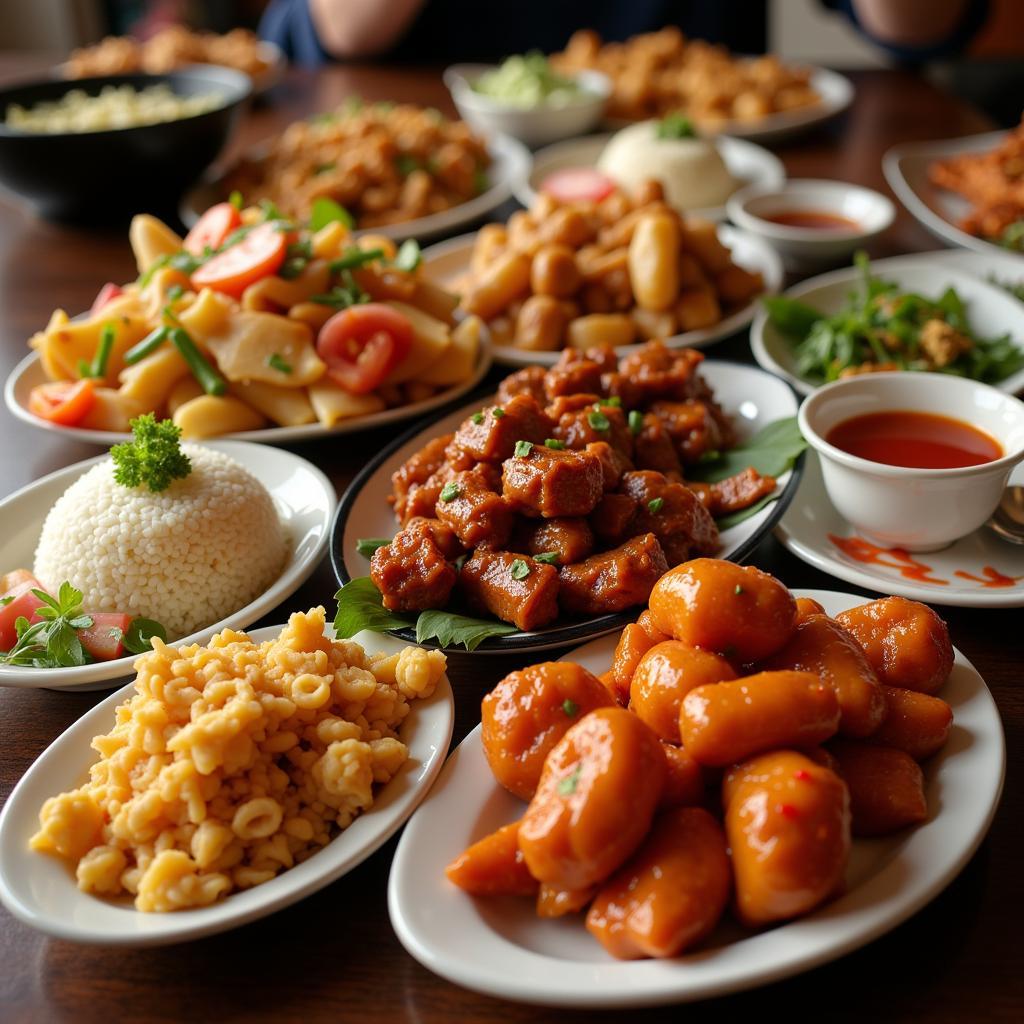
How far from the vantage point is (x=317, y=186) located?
3951mm

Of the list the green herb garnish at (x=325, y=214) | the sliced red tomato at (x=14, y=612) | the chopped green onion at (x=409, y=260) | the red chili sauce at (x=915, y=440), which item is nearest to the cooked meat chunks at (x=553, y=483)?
the red chili sauce at (x=915, y=440)

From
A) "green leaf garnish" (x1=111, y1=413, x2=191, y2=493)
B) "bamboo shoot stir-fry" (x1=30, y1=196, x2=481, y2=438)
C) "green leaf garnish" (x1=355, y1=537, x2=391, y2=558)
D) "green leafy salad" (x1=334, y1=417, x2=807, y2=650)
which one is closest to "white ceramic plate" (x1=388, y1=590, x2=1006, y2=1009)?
"green leafy salad" (x1=334, y1=417, x2=807, y2=650)

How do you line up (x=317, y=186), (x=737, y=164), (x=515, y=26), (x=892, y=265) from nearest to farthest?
(x=892, y=265), (x=317, y=186), (x=737, y=164), (x=515, y=26)

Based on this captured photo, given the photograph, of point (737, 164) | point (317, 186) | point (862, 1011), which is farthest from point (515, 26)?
point (862, 1011)

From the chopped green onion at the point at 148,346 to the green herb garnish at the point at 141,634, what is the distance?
92 cm

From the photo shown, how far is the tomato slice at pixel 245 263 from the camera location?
8.91ft

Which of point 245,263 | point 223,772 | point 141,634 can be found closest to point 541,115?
point 245,263

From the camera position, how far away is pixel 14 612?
1.99m

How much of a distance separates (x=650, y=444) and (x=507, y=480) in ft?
1.45

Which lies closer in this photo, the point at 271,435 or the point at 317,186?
the point at 271,435

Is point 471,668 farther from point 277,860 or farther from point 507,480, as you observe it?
point 277,860

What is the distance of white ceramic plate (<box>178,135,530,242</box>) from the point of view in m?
3.86

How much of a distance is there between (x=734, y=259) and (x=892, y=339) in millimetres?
774

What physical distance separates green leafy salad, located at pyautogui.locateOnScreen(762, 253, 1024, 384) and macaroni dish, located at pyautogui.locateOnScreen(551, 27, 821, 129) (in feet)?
6.87
